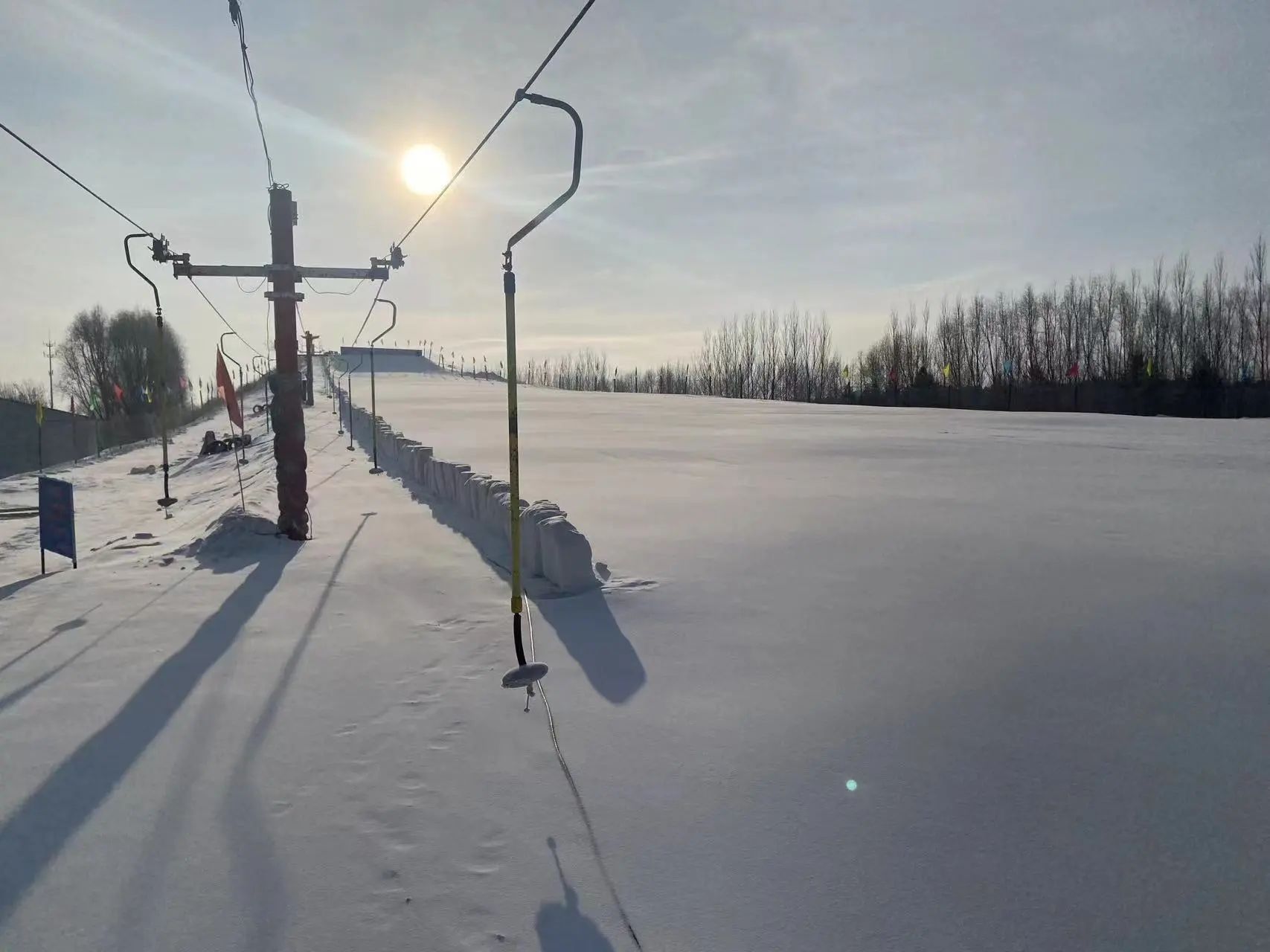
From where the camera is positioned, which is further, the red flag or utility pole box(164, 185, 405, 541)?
the red flag

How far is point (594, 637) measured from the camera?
5176 millimetres

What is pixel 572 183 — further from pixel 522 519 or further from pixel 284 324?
pixel 284 324

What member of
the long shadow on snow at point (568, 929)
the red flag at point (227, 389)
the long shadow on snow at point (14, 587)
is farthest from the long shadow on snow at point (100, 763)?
the red flag at point (227, 389)

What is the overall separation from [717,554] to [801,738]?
11.7ft

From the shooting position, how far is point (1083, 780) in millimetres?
3256

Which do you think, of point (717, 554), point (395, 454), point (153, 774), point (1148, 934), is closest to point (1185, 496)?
point (717, 554)

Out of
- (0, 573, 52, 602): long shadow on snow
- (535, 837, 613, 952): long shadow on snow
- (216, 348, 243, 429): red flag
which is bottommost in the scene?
(535, 837, 613, 952): long shadow on snow

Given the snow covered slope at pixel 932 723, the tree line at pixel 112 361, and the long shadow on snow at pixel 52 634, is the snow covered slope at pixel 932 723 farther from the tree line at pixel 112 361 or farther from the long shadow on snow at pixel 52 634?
the tree line at pixel 112 361

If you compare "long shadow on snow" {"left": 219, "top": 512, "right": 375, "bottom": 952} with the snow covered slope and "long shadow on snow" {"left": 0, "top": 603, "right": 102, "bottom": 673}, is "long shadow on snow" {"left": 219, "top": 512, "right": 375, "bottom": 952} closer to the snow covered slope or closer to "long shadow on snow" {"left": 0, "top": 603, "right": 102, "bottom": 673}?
the snow covered slope

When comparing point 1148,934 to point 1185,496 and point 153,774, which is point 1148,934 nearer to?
point 153,774

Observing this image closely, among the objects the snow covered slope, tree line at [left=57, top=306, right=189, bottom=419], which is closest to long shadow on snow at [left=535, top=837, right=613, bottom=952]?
the snow covered slope

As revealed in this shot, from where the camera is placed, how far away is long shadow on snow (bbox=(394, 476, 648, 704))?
4418 mm

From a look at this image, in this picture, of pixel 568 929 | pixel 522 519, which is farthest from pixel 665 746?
pixel 522 519

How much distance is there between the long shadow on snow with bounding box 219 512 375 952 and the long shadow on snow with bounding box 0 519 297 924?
0.52 m
